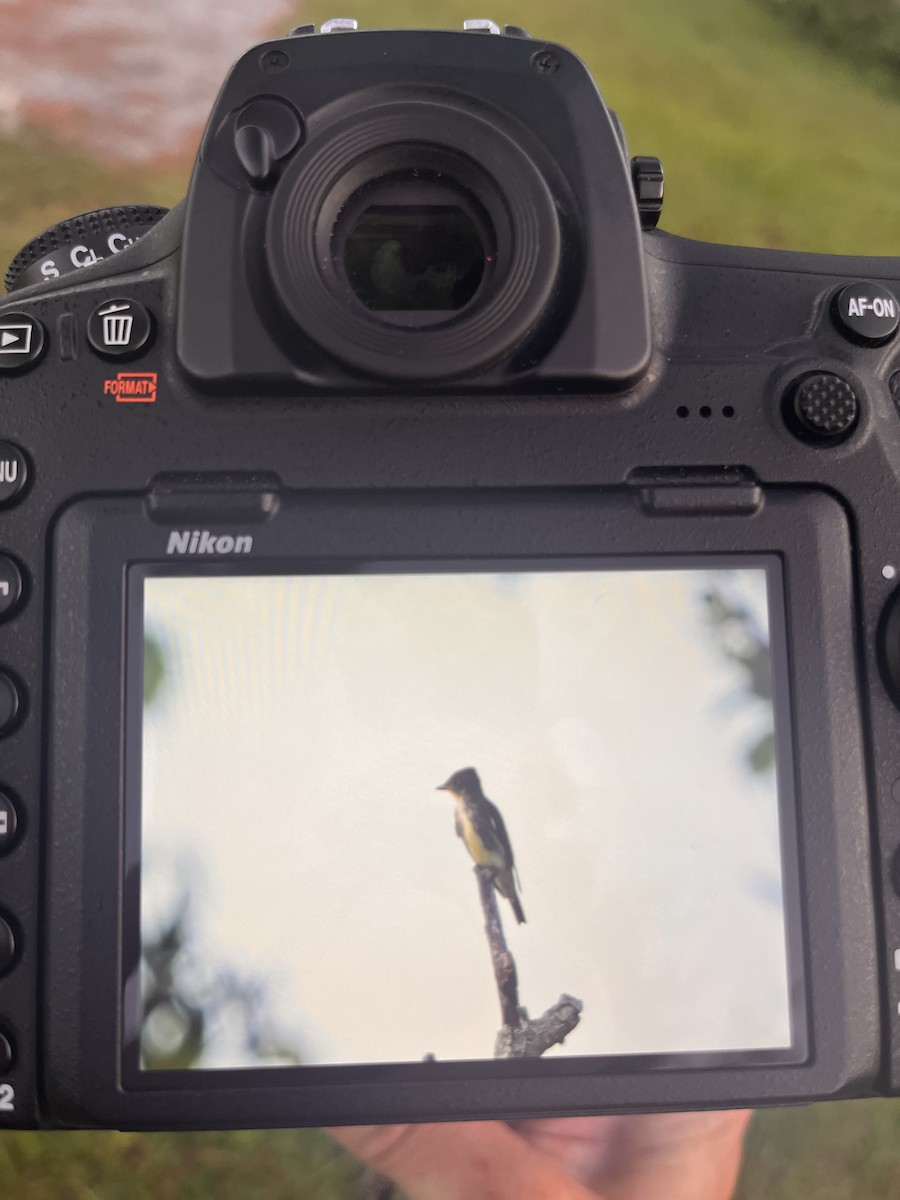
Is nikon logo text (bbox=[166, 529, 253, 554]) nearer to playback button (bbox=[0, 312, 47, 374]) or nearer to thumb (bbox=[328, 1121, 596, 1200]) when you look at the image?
playback button (bbox=[0, 312, 47, 374])

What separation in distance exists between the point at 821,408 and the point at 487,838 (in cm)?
19

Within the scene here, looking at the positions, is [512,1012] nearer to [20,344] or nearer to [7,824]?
[7,824]

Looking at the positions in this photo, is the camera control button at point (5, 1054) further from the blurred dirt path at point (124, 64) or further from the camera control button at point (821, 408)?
the blurred dirt path at point (124, 64)

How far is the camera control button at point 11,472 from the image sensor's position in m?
0.36

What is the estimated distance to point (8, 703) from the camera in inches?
13.8

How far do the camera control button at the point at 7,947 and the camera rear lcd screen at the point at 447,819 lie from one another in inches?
1.7

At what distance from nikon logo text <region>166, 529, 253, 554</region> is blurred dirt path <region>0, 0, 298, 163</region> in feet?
1.01

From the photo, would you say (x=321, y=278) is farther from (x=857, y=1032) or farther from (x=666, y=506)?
(x=857, y=1032)

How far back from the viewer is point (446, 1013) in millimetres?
346

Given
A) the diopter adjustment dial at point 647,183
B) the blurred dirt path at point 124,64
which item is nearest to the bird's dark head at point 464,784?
the diopter adjustment dial at point 647,183

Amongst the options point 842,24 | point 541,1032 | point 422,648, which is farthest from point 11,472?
point 842,24

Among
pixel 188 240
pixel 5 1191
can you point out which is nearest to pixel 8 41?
pixel 188 240

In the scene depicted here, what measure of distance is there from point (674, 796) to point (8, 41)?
532 millimetres

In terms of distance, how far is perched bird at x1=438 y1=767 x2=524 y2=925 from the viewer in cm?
34
